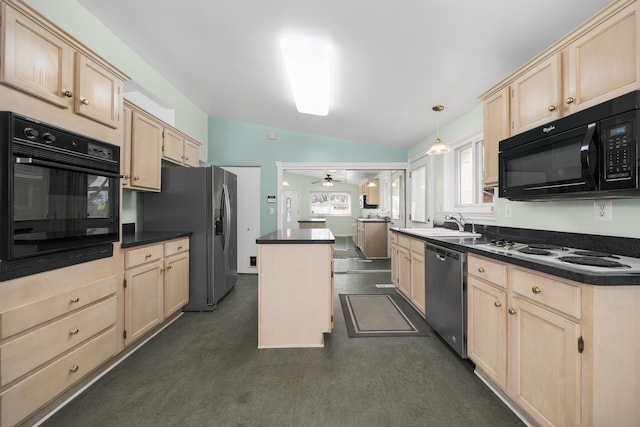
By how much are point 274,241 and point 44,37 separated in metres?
1.81

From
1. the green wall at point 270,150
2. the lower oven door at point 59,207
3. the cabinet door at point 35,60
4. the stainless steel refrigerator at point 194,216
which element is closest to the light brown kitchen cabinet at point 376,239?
the green wall at point 270,150

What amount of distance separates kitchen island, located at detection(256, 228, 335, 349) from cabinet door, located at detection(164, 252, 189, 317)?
3.36ft

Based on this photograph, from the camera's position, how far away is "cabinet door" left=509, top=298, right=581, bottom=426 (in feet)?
3.74

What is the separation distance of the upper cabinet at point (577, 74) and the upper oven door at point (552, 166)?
0.17 meters

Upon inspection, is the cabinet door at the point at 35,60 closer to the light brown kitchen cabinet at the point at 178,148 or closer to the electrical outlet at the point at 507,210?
the light brown kitchen cabinet at the point at 178,148

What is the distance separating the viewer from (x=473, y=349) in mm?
1861

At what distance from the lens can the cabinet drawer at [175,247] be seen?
103 inches

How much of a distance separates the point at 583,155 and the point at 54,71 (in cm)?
293

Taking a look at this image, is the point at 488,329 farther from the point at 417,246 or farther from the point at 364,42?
the point at 364,42

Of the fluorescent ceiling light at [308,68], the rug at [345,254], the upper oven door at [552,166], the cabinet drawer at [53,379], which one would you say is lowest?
the rug at [345,254]

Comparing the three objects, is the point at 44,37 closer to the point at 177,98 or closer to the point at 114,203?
the point at 114,203

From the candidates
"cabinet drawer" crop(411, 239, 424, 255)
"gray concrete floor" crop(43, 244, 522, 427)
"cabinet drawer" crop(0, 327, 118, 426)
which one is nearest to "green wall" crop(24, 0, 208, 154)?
"cabinet drawer" crop(0, 327, 118, 426)

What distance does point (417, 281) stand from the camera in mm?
2877

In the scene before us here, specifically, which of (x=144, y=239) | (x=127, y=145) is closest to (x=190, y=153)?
(x=127, y=145)
